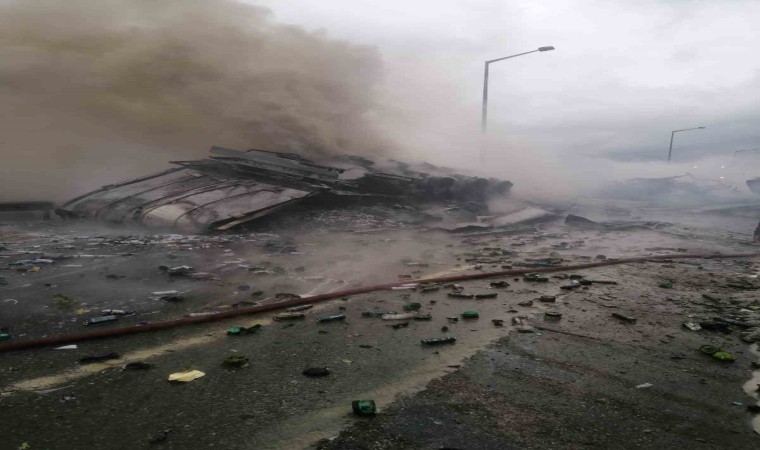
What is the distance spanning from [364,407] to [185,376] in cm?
118

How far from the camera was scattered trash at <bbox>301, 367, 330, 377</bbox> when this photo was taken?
8.70ft

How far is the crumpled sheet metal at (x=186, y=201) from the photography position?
811 centimetres

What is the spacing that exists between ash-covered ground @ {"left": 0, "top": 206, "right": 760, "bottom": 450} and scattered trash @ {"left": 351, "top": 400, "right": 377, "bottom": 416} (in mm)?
33

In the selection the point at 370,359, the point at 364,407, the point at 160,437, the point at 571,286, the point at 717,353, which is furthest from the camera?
the point at 571,286

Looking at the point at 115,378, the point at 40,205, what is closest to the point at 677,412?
the point at 115,378

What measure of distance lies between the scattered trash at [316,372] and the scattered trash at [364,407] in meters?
0.52

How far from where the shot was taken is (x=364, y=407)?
2.15 m

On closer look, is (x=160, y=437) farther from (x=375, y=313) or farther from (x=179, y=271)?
(x=179, y=271)

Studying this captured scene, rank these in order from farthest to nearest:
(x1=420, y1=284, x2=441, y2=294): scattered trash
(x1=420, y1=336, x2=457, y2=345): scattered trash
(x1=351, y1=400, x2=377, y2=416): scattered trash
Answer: (x1=420, y1=284, x2=441, y2=294): scattered trash
(x1=420, y1=336, x2=457, y2=345): scattered trash
(x1=351, y1=400, x2=377, y2=416): scattered trash

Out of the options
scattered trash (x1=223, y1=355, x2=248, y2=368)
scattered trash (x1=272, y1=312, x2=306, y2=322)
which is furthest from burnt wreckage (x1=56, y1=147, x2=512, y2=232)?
scattered trash (x1=223, y1=355, x2=248, y2=368)

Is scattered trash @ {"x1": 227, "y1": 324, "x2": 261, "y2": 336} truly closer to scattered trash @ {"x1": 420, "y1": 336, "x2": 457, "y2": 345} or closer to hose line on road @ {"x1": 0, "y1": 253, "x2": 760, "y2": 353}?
hose line on road @ {"x1": 0, "y1": 253, "x2": 760, "y2": 353}

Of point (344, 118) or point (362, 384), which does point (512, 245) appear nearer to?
point (362, 384)

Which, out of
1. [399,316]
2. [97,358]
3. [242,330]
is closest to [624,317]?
[399,316]

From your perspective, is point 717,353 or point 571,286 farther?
point 571,286
